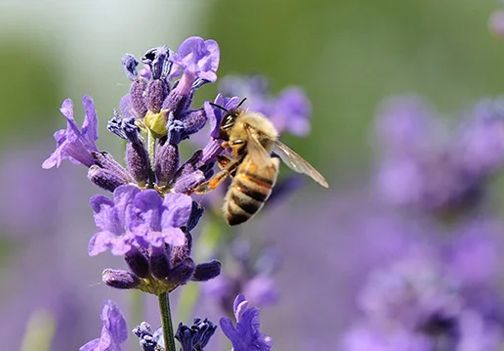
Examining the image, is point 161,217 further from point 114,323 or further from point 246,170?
point 246,170

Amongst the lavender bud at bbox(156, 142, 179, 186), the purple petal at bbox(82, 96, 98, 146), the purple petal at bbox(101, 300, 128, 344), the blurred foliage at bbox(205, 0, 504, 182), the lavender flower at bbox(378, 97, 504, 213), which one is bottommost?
the purple petal at bbox(101, 300, 128, 344)

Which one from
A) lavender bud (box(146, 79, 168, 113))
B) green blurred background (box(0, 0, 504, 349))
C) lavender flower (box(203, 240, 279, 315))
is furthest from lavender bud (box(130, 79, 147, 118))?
green blurred background (box(0, 0, 504, 349))

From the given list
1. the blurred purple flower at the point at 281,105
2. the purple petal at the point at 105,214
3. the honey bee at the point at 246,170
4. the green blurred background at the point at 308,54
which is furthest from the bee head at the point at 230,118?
Result: the green blurred background at the point at 308,54

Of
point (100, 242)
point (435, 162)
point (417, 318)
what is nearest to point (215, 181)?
point (100, 242)

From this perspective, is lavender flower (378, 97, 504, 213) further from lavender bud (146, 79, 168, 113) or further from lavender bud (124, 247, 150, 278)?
lavender bud (124, 247, 150, 278)

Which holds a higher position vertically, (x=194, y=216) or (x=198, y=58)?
(x=198, y=58)

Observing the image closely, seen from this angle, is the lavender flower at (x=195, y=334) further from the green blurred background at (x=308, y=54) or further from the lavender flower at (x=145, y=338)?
the green blurred background at (x=308, y=54)

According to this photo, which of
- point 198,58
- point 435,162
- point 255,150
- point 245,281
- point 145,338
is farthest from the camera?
point 435,162
